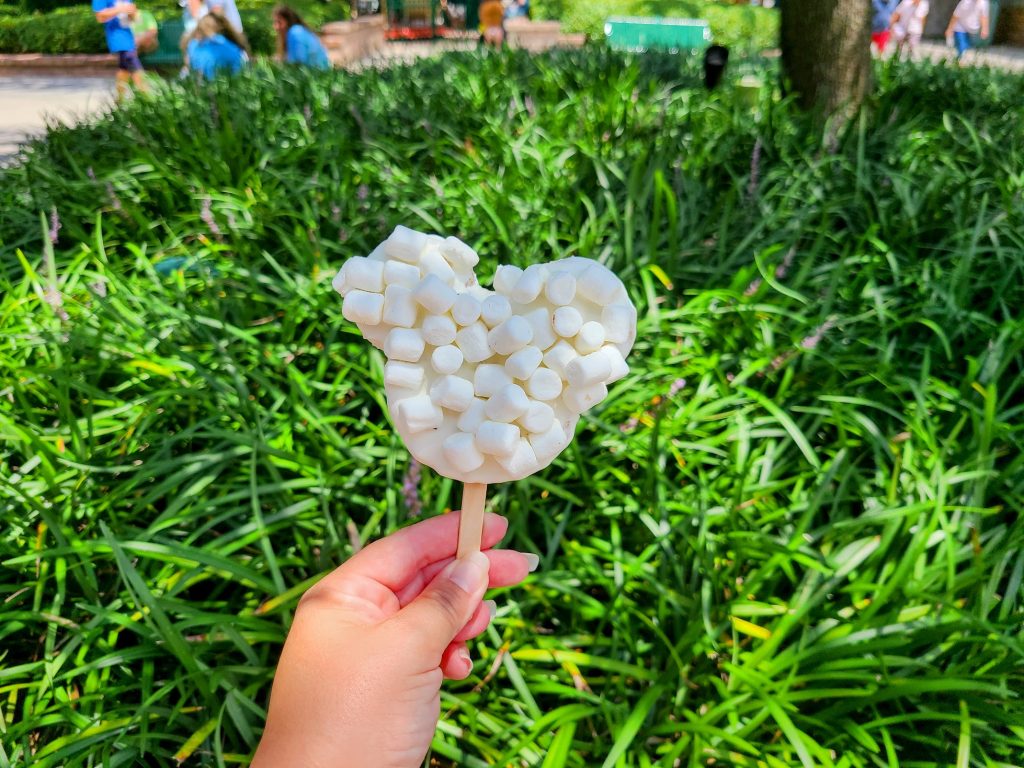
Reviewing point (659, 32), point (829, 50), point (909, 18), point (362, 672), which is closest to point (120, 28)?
point (829, 50)

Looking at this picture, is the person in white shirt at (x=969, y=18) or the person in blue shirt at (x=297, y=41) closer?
the person in blue shirt at (x=297, y=41)

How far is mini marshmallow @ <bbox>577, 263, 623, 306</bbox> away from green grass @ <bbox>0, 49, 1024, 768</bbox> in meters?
0.80

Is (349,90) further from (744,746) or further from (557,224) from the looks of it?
(744,746)

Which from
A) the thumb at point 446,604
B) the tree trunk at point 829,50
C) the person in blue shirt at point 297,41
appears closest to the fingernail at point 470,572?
the thumb at point 446,604

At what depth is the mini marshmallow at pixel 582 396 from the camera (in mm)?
1193

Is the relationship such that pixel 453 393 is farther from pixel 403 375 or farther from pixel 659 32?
pixel 659 32

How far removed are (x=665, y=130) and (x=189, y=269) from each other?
253cm

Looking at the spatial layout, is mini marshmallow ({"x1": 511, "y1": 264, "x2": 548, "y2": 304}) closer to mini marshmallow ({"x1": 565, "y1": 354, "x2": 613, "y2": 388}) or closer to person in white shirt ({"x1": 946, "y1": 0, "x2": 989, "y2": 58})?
mini marshmallow ({"x1": 565, "y1": 354, "x2": 613, "y2": 388})

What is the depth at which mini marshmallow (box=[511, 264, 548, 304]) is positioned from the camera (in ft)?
3.86

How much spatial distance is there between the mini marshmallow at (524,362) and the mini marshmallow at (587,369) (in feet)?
0.18

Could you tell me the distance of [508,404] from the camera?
43.8 inches

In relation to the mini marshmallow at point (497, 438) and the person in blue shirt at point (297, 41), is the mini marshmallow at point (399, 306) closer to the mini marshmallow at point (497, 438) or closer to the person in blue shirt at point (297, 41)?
the mini marshmallow at point (497, 438)

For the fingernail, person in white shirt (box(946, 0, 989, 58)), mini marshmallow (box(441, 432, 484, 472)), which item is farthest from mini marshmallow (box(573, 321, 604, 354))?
person in white shirt (box(946, 0, 989, 58))

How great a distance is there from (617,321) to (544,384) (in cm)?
17
